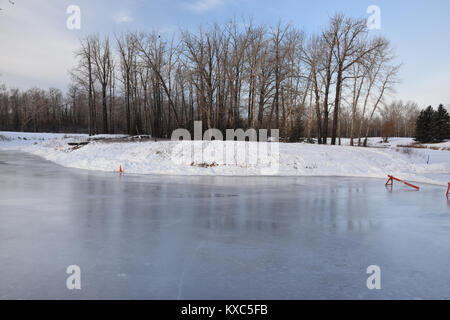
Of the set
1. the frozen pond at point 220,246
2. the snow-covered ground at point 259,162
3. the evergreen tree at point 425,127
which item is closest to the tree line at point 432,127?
the evergreen tree at point 425,127

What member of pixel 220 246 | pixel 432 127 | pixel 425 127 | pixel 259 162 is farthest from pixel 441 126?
pixel 220 246

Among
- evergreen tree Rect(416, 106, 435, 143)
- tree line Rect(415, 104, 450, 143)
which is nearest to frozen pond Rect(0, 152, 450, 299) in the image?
evergreen tree Rect(416, 106, 435, 143)

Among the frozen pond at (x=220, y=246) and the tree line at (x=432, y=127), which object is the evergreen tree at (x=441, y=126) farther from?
the frozen pond at (x=220, y=246)

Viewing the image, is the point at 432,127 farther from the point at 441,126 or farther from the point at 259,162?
the point at 259,162

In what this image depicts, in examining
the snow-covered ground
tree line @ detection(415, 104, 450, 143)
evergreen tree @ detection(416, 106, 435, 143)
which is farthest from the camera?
tree line @ detection(415, 104, 450, 143)

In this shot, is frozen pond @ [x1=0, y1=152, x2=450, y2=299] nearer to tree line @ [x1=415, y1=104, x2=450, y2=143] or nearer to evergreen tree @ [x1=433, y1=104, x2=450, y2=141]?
tree line @ [x1=415, y1=104, x2=450, y2=143]

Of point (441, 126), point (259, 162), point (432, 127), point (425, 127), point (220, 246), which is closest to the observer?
point (220, 246)

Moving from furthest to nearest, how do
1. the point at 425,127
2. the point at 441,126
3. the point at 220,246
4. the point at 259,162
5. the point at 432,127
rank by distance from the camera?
1. the point at 441,126
2. the point at 425,127
3. the point at 432,127
4. the point at 259,162
5. the point at 220,246

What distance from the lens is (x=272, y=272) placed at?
3.86m

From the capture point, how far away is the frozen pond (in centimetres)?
343

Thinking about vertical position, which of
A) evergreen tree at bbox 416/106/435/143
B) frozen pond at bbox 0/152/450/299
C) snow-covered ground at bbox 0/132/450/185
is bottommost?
frozen pond at bbox 0/152/450/299

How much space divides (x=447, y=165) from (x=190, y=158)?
16.9 meters

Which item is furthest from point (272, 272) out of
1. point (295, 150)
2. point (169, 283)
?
point (295, 150)

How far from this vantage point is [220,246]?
489 cm
